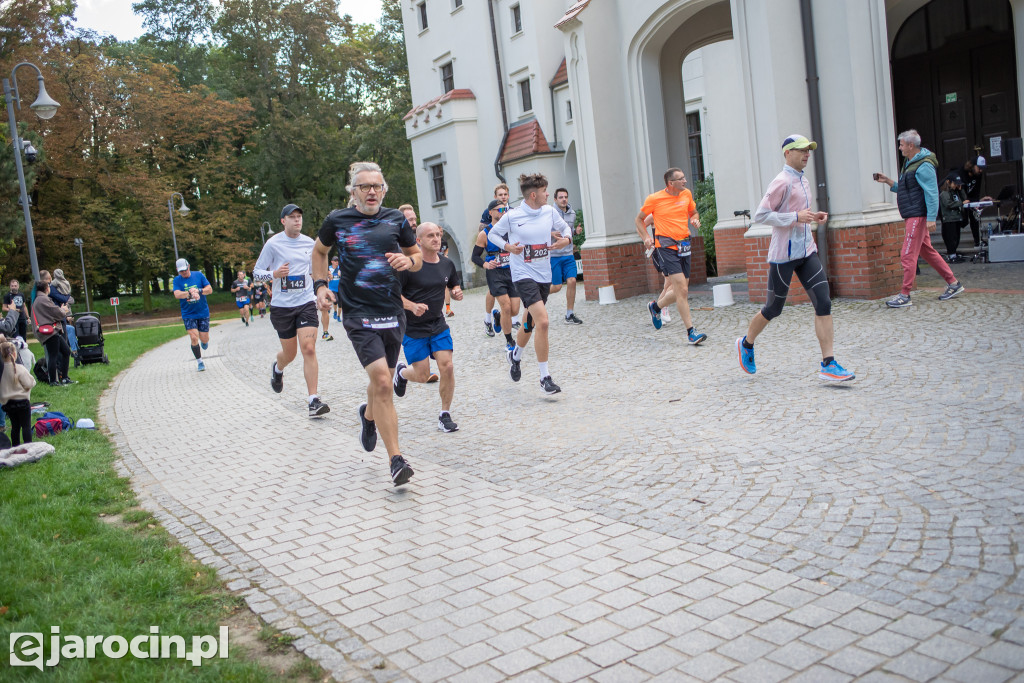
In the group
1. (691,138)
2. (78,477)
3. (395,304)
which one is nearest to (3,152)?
(691,138)

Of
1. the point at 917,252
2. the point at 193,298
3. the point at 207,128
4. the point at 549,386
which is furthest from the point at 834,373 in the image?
the point at 207,128

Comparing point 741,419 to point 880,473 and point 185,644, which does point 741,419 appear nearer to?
point 880,473

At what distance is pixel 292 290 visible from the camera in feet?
30.2

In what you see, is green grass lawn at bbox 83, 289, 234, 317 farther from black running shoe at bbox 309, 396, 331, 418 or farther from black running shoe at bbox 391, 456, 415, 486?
black running shoe at bbox 391, 456, 415, 486

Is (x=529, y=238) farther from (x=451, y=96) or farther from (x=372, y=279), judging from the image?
(x=451, y=96)

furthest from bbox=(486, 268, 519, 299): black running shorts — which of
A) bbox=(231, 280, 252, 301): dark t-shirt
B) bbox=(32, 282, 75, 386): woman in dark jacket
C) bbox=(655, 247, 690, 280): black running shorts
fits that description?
bbox=(231, 280, 252, 301): dark t-shirt

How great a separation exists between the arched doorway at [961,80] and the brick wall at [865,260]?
23.6ft

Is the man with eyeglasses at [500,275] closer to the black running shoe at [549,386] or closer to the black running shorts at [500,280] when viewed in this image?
the black running shorts at [500,280]

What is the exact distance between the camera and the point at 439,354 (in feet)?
23.5

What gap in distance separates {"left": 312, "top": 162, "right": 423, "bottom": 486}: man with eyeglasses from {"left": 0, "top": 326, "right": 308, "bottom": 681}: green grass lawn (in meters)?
1.54

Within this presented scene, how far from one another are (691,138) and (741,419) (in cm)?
2297

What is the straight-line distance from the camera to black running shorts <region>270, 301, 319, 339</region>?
30.2 ft

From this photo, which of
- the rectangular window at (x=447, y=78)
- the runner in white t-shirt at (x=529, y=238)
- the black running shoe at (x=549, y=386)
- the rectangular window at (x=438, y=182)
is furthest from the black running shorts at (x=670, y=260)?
the rectangular window at (x=447, y=78)

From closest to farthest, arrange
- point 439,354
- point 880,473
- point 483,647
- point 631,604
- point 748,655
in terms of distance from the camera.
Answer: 1. point 748,655
2. point 483,647
3. point 631,604
4. point 880,473
5. point 439,354
